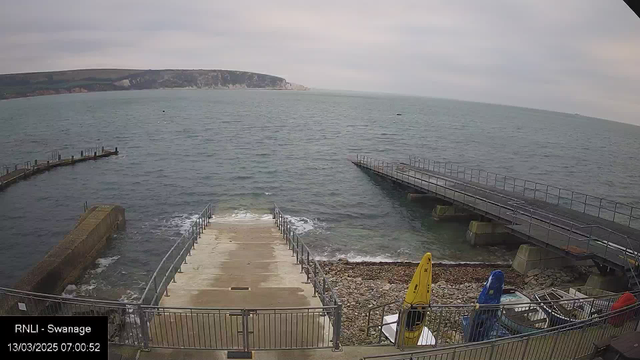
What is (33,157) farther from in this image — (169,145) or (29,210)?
(29,210)

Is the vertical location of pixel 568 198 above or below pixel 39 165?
above

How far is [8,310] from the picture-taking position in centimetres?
1298

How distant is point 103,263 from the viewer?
2162 cm

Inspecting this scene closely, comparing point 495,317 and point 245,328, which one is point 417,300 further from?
point 245,328

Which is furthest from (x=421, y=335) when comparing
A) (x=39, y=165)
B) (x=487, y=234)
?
(x=39, y=165)

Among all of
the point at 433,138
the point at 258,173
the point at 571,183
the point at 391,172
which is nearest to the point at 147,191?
the point at 258,173

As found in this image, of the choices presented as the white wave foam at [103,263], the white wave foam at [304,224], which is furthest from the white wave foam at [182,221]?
the white wave foam at [304,224]

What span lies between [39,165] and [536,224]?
48035mm

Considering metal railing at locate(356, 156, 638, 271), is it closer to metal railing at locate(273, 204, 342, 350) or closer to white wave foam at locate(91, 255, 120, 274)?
metal railing at locate(273, 204, 342, 350)

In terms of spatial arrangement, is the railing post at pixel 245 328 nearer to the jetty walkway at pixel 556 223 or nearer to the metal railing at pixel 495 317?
the metal railing at pixel 495 317

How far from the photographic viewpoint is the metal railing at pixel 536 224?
55.7ft

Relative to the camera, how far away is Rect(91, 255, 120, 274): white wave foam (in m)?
20.8

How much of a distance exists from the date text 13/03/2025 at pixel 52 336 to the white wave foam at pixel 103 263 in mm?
16730

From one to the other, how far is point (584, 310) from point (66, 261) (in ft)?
70.9
